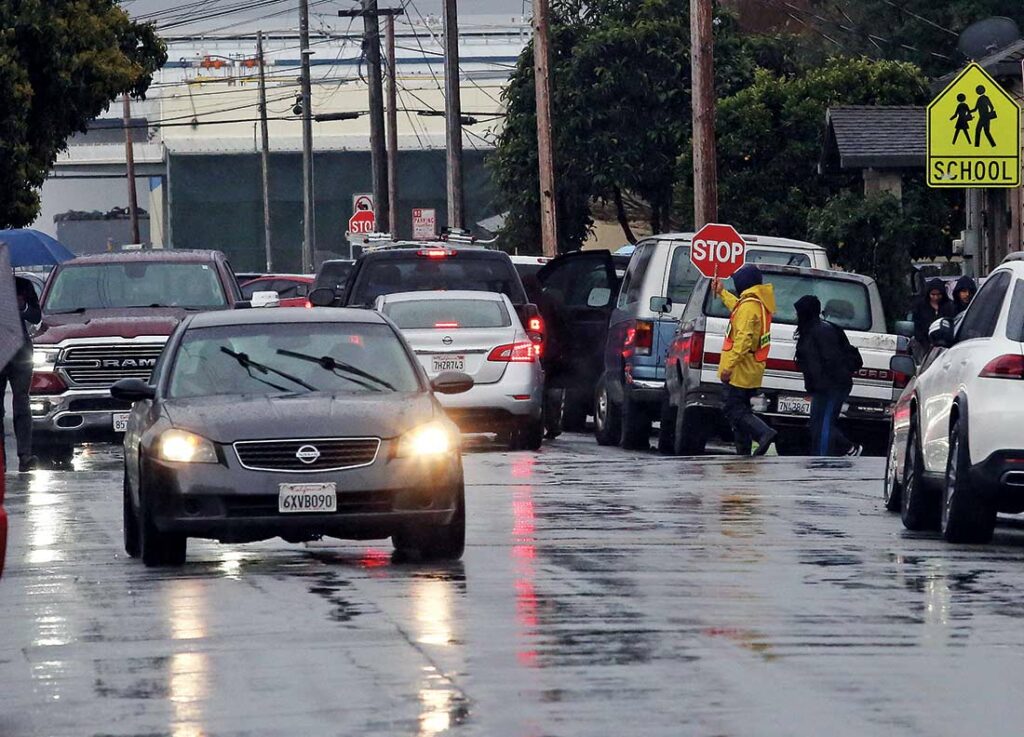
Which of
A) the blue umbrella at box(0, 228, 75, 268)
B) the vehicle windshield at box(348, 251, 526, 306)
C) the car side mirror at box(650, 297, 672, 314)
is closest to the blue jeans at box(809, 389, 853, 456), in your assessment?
the car side mirror at box(650, 297, 672, 314)

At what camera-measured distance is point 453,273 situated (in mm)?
25609

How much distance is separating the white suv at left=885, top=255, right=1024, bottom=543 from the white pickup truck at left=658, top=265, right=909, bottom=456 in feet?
23.9

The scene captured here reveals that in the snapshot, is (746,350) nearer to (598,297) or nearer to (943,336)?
(598,297)

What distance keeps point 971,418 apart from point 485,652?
5.02 m

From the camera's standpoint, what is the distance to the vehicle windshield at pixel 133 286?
2416 centimetres

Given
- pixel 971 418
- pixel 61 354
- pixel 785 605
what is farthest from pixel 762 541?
pixel 61 354

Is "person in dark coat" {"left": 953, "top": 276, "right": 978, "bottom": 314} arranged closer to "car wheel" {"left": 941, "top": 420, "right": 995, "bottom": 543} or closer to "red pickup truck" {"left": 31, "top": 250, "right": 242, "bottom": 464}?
"red pickup truck" {"left": 31, "top": 250, "right": 242, "bottom": 464}

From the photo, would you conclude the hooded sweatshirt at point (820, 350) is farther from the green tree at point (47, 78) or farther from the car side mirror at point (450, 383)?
the green tree at point (47, 78)

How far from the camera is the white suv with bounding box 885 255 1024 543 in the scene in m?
13.6

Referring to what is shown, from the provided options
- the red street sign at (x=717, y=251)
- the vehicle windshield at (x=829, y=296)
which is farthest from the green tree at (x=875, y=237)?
the vehicle windshield at (x=829, y=296)

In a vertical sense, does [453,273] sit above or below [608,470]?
above

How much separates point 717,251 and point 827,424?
3.60m

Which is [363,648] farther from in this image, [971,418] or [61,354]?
[61,354]

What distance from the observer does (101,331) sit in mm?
23203
